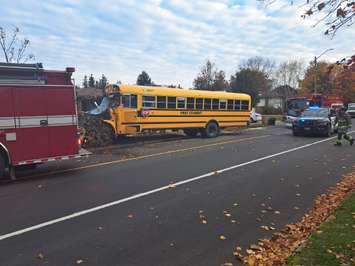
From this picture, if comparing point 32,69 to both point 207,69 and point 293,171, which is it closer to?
point 293,171

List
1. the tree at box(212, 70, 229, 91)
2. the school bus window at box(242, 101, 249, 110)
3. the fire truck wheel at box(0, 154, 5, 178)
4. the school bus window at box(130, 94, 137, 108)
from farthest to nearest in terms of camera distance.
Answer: the tree at box(212, 70, 229, 91)
the school bus window at box(242, 101, 249, 110)
the school bus window at box(130, 94, 137, 108)
the fire truck wheel at box(0, 154, 5, 178)

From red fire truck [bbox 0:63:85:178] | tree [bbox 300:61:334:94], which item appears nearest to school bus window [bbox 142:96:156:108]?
red fire truck [bbox 0:63:85:178]

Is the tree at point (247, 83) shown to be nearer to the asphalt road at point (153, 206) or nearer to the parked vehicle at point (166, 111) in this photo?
the parked vehicle at point (166, 111)

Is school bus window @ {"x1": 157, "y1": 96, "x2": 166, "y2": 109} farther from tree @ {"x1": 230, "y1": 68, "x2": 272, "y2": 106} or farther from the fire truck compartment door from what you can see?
tree @ {"x1": 230, "y1": 68, "x2": 272, "y2": 106}

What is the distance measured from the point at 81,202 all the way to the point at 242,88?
76.3 meters

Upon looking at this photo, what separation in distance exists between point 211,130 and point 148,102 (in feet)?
18.1

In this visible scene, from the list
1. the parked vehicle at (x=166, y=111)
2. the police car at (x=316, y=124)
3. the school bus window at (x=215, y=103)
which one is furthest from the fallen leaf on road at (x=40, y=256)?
the police car at (x=316, y=124)

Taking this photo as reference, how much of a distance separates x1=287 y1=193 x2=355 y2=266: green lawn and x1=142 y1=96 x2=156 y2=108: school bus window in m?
17.4

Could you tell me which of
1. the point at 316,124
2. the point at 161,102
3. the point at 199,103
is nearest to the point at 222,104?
the point at 199,103

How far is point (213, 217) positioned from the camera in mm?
8625

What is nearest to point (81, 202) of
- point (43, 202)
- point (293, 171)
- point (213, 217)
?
point (43, 202)

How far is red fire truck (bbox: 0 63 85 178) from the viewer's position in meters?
12.4

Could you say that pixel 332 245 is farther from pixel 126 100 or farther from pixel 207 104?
pixel 207 104

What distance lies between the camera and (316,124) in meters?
28.0
